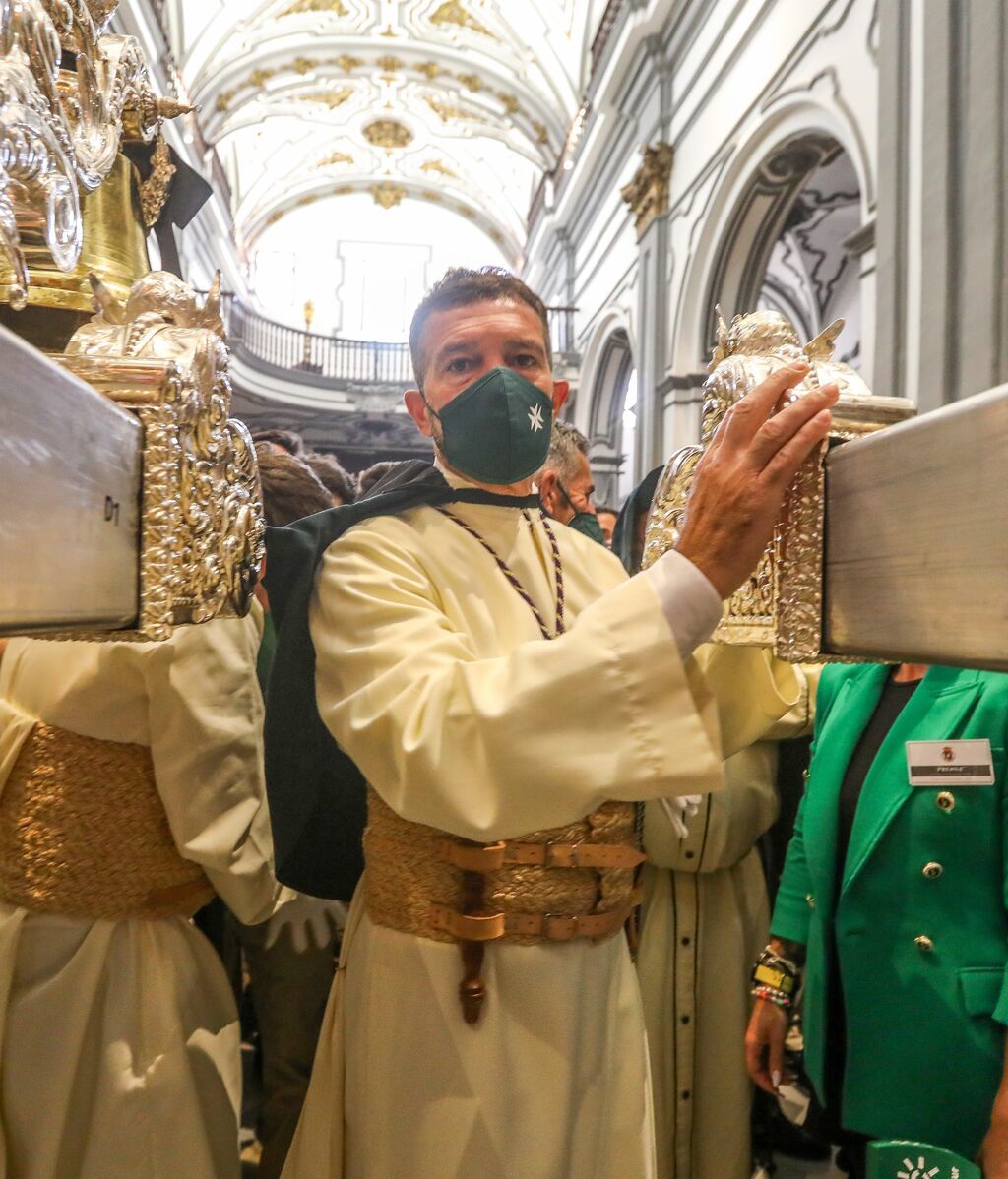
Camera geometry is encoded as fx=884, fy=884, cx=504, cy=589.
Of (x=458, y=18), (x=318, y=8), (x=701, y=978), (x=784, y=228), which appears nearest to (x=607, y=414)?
(x=784, y=228)

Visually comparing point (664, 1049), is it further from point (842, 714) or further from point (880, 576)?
point (880, 576)

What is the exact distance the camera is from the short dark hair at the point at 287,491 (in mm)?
2277

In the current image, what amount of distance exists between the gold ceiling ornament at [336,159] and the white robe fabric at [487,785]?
18.1m

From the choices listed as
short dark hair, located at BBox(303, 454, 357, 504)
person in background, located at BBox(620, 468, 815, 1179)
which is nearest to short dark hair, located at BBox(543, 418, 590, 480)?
short dark hair, located at BBox(303, 454, 357, 504)

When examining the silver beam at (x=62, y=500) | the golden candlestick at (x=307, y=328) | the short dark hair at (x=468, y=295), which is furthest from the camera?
the golden candlestick at (x=307, y=328)

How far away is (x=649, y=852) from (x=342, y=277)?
19163 millimetres

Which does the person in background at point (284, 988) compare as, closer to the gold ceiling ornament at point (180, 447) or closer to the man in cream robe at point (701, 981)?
the man in cream robe at point (701, 981)

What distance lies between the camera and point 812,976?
1742mm

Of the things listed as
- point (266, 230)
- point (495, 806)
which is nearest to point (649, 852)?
point (495, 806)

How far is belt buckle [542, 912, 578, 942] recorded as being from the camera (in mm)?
1219

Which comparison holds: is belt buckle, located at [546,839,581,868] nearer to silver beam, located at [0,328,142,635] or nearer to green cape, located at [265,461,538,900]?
green cape, located at [265,461,538,900]

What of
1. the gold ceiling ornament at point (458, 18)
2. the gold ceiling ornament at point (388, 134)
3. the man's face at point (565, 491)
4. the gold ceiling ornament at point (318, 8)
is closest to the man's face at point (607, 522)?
the man's face at point (565, 491)

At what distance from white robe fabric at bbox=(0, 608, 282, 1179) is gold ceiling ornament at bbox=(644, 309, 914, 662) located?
2.81ft

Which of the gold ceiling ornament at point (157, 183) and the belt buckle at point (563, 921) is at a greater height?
the gold ceiling ornament at point (157, 183)
